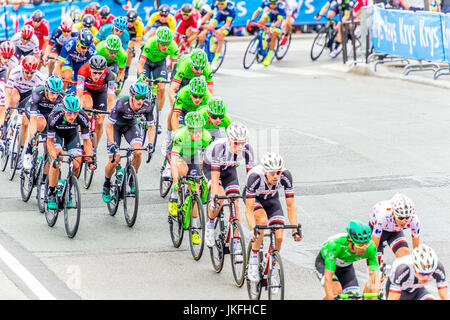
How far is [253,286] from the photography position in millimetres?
9414

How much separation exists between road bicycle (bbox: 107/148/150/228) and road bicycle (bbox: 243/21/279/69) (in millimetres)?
13767

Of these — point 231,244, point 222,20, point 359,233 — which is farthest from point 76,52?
point 359,233

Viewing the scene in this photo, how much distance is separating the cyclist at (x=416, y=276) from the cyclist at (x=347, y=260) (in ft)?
0.67

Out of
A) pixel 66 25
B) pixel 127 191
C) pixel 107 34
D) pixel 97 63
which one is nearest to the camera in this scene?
pixel 127 191

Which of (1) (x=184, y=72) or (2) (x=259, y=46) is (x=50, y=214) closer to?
(1) (x=184, y=72)

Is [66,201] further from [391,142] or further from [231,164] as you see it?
[391,142]

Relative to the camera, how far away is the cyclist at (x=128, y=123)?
1260cm

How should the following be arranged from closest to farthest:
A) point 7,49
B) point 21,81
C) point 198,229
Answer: point 198,229, point 21,81, point 7,49

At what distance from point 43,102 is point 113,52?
9.45 ft

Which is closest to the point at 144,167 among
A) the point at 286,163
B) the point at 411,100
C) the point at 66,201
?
the point at 286,163

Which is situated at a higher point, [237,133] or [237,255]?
[237,133]

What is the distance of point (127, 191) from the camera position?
12.3 metres

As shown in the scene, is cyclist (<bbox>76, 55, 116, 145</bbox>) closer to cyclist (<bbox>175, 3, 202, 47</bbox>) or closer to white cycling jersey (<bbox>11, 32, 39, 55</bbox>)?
white cycling jersey (<bbox>11, 32, 39, 55</bbox>)

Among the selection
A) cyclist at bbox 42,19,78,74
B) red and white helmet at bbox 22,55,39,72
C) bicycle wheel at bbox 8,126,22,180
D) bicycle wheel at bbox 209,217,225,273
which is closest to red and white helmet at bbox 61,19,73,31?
cyclist at bbox 42,19,78,74
